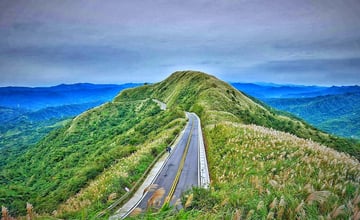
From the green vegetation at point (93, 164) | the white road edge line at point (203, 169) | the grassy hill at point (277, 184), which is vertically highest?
the grassy hill at point (277, 184)

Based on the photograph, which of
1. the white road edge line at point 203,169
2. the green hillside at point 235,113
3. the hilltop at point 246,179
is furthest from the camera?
the green hillside at point 235,113

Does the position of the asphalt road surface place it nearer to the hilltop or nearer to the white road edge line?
the white road edge line

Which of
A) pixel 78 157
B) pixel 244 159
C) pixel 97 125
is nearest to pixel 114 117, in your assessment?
pixel 97 125

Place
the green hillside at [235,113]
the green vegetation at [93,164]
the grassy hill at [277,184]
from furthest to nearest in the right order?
the green hillside at [235,113]
the green vegetation at [93,164]
the grassy hill at [277,184]

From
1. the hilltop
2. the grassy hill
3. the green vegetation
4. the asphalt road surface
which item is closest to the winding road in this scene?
the asphalt road surface

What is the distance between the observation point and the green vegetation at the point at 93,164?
18.9m

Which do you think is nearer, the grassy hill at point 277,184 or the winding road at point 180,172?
the grassy hill at point 277,184

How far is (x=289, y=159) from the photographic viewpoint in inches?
455

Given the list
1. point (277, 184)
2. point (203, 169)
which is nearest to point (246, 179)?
point (277, 184)

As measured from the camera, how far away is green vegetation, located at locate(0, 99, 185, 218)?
18.9 metres

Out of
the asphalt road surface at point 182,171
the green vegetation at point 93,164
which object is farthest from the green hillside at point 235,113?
the asphalt road surface at point 182,171

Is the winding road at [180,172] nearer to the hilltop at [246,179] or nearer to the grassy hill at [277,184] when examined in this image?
the hilltop at [246,179]

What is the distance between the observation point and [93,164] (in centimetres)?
3155

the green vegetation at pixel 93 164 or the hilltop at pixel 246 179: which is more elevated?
the hilltop at pixel 246 179
